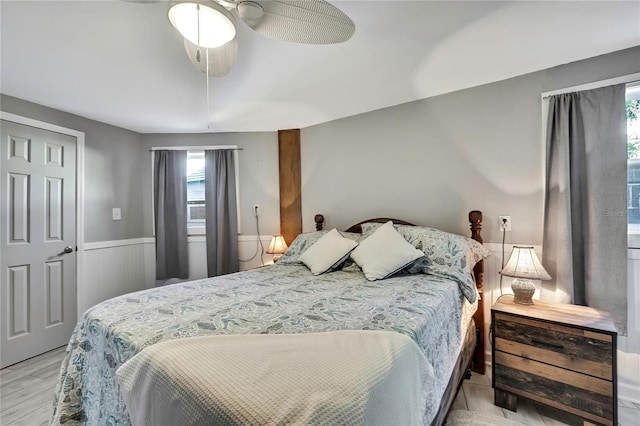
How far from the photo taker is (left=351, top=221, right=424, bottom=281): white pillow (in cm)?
202

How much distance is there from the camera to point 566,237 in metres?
1.95

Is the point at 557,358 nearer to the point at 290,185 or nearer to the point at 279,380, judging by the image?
the point at 279,380

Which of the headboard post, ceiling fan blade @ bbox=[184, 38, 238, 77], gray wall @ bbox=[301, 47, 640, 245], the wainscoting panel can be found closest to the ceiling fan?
ceiling fan blade @ bbox=[184, 38, 238, 77]

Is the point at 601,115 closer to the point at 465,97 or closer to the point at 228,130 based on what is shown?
the point at 465,97

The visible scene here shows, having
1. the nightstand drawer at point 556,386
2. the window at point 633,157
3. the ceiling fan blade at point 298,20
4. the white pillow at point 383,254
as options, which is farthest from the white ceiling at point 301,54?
the nightstand drawer at point 556,386

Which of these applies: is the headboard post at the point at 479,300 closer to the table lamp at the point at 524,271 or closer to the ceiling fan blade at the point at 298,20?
the table lamp at the point at 524,271

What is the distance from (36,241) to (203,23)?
2714mm

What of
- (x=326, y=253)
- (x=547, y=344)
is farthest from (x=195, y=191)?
(x=547, y=344)

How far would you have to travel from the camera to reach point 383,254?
6.90 feet

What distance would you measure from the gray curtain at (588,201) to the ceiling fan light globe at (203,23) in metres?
2.24

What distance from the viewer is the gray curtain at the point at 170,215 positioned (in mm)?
3549

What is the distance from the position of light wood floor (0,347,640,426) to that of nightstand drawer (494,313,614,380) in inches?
14.6

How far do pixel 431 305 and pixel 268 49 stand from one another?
1783mm

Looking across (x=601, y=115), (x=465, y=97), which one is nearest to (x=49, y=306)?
(x=465, y=97)
